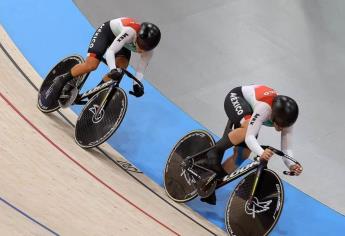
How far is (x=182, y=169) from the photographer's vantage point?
5.39 metres

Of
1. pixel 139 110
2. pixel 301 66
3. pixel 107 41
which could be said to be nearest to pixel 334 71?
pixel 301 66

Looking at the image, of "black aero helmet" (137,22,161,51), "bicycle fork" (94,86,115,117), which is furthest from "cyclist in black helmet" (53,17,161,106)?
"bicycle fork" (94,86,115,117)

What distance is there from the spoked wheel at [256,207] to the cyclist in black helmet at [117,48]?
1183 millimetres

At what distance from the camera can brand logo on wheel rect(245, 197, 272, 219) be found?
15.7ft

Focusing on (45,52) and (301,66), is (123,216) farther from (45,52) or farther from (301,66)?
(301,66)

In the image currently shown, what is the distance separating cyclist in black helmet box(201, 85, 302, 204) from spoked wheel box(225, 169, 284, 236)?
7.7 inches

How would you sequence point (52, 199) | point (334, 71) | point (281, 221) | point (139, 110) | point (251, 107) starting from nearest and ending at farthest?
1. point (52, 199)
2. point (251, 107)
3. point (281, 221)
4. point (139, 110)
5. point (334, 71)

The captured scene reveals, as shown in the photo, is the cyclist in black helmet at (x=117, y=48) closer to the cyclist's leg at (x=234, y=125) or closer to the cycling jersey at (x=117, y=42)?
the cycling jersey at (x=117, y=42)

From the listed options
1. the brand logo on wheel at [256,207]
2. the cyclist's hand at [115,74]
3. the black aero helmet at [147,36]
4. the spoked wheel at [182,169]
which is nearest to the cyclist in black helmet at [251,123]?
the spoked wheel at [182,169]

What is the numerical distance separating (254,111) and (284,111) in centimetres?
30

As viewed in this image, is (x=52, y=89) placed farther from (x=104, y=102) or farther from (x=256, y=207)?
(x=256, y=207)

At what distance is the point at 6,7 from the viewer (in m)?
7.38

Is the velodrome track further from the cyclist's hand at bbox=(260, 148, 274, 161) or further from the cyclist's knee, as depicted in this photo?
the cyclist's hand at bbox=(260, 148, 274, 161)

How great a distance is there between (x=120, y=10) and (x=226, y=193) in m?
3.00
